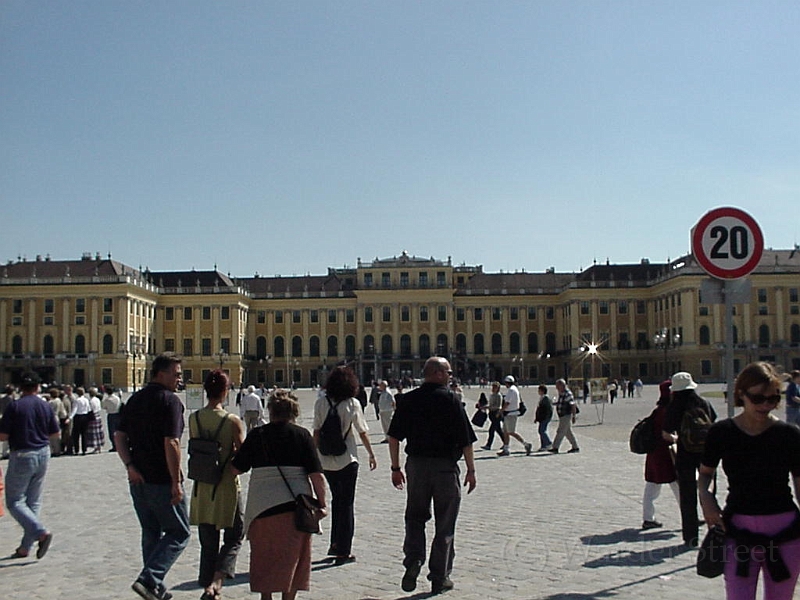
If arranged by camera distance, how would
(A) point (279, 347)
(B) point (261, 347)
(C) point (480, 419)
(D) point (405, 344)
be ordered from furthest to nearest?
(B) point (261, 347) < (A) point (279, 347) < (D) point (405, 344) < (C) point (480, 419)

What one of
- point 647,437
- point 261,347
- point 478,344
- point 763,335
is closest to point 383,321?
point 478,344

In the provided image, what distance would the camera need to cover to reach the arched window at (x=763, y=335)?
251 ft

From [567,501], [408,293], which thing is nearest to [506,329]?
[408,293]

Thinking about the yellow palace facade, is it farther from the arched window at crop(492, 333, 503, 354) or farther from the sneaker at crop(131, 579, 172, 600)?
the sneaker at crop(131, 579, 172, 600)

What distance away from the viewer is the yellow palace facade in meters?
78.1


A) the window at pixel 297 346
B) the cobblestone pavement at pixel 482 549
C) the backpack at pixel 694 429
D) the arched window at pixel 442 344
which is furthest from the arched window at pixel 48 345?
the backpack at pixel 694 429

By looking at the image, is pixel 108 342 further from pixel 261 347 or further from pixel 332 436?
pixel 332 436

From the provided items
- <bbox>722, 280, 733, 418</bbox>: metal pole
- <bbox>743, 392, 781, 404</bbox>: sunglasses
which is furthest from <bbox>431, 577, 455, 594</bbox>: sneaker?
<bbox>743, 392, 781, 404</bbox>: sunglasses

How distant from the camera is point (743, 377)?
4.66 m

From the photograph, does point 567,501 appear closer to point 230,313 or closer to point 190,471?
point 190,471

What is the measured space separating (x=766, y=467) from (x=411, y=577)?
2.92 metres

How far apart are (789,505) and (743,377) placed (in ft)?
2.15

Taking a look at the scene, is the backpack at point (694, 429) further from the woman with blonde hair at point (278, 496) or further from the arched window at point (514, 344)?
the arched window at point (514, 344)

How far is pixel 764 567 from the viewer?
4.54 m
